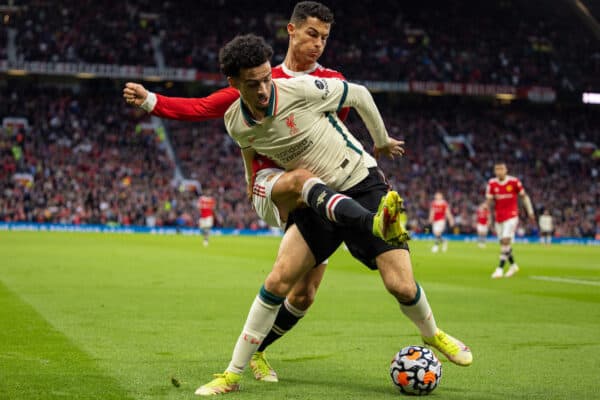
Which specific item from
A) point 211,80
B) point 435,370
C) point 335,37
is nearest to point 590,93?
point 335,37

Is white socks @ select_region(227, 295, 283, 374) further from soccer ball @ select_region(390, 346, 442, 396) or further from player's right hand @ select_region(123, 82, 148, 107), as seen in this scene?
player's right hand @ select_region(123, 82, 148, 107)

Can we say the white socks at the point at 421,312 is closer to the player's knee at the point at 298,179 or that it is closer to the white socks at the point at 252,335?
the white socks at the point at 252,335

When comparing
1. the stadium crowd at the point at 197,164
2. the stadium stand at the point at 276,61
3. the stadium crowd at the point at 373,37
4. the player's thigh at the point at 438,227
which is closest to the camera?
the player's thigh at the point at 438,227

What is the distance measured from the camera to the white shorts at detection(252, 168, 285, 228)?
19.8 feet

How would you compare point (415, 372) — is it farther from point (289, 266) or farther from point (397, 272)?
point (289, 266)

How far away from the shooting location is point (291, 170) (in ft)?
19.7

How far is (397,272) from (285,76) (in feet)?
5.75

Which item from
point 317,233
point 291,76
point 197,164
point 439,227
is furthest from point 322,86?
point 197,164

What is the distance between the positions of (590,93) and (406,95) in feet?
36.4

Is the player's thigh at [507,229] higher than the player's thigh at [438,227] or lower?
higher

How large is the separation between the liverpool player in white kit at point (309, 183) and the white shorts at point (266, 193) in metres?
0.13

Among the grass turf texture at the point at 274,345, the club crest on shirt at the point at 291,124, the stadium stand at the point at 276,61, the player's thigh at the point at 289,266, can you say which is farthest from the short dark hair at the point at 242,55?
the stadium stand at the point at 276,61

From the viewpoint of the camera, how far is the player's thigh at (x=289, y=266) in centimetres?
577

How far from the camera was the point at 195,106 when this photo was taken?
5.75 metres
